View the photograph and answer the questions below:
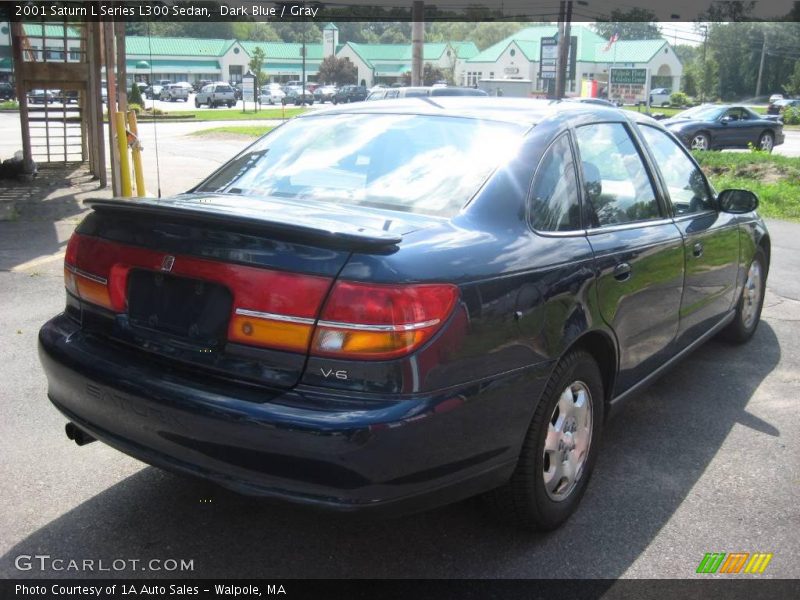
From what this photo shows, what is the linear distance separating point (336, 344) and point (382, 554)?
102 cm

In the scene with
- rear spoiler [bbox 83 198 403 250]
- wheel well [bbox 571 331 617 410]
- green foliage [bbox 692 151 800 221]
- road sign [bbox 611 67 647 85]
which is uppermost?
road sign [bbox 611 67 647 85]

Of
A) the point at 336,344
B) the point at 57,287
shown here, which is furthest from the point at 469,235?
the point at 57,287

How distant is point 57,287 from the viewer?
23.3ft

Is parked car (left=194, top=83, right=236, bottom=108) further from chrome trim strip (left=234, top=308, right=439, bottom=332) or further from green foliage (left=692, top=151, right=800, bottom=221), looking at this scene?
chrome trim strip (left=234, top=308, right=439, bottom=332)

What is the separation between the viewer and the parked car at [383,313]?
253cm

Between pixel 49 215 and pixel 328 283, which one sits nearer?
pixel 328 283

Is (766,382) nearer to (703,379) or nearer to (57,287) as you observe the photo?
(703,379)

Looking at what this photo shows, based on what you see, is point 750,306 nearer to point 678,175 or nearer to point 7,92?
point 678,175

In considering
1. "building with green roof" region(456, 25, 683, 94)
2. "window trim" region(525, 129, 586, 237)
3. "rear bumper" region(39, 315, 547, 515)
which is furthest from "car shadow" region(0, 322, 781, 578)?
"building with green roof" region(456, 25, 683, 94)

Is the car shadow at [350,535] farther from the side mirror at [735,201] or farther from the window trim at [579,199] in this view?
the side mirror at [735,201]

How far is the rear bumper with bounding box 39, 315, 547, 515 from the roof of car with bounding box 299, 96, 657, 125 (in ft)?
4.38

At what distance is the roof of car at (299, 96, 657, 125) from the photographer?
3.69m

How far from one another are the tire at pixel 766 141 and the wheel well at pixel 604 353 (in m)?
24.6

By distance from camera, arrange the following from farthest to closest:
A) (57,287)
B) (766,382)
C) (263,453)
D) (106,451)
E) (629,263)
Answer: (57,287) → (766,382) → (106,451) → (629,263) → (263,453)
